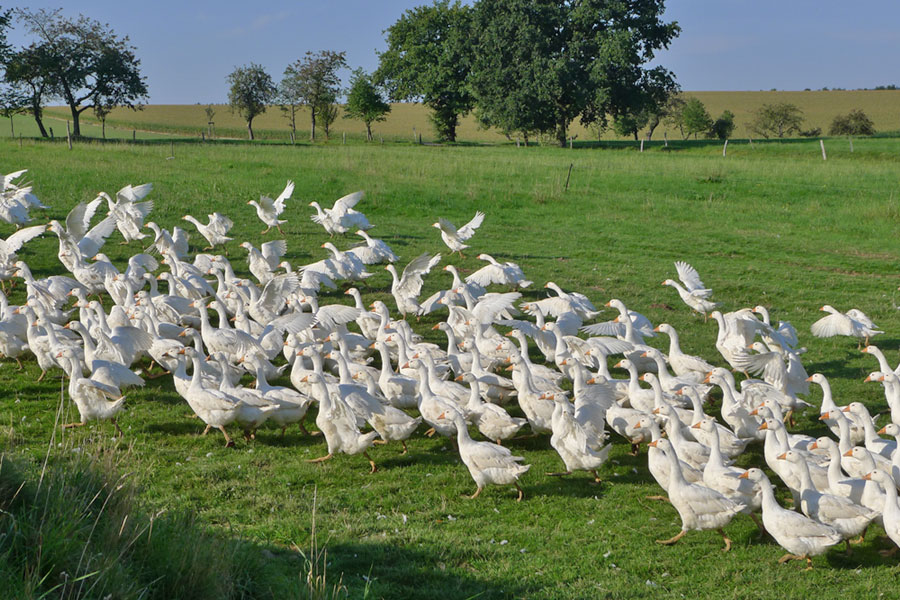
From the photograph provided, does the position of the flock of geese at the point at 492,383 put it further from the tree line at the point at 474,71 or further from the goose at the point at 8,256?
the tree line at the point at 474,71

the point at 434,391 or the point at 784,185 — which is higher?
the point at 784,185

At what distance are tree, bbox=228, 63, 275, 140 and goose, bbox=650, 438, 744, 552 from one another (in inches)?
2792

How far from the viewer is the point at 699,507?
25.1 ft

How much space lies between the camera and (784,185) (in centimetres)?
3203

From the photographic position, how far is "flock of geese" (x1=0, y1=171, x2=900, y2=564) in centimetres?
801

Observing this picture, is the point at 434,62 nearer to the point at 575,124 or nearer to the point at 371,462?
the point at 575,124

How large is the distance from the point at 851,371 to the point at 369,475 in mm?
8746

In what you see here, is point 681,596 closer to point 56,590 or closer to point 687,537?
point 687,537

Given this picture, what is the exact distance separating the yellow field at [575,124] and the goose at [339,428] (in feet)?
241

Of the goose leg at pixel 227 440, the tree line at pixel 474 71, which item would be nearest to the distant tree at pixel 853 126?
the tree line at pixel 474 71

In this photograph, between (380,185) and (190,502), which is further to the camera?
(380,185)

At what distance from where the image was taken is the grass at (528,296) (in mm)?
7180

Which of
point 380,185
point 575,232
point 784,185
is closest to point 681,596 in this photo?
point 575,232

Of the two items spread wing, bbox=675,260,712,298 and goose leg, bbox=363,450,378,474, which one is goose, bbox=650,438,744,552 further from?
spread wing, bbox=675,260,712,298
